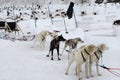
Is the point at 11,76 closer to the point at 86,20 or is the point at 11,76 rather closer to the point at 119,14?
the point at 86,20

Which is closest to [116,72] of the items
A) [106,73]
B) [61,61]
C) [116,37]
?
[106,73]

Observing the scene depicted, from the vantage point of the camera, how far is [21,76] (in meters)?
7.49

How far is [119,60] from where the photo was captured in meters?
9.07

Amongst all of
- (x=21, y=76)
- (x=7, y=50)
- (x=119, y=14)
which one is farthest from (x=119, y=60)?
(x=119, y=14)

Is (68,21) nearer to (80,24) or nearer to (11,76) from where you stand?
(80,24)

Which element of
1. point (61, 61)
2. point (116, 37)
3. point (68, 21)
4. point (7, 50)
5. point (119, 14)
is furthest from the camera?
point (119, 14)

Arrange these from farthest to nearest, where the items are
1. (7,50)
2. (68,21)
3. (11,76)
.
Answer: (68,21), (7,50), (11,76)

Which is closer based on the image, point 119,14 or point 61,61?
point 61,61

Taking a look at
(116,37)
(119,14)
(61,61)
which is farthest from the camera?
(119,14)

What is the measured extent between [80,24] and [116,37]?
4.02m

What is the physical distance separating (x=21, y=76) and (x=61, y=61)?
5.85ft

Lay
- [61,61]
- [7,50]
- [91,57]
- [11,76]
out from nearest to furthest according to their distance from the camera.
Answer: [91,57]
[11,76]
[61,61]
[7,50]

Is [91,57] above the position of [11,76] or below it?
above

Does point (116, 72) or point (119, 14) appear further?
point (119, 14)
